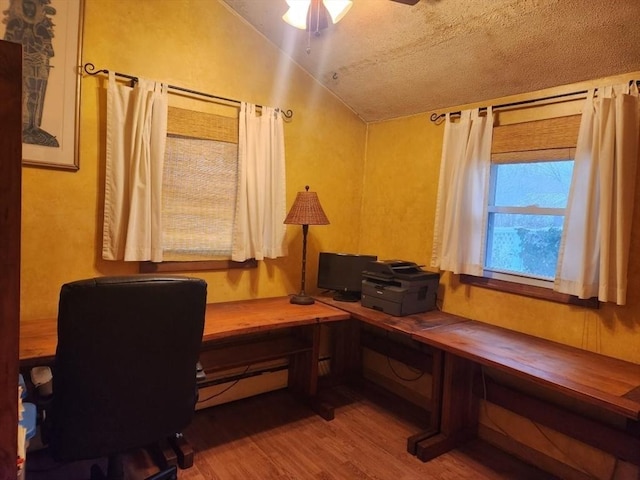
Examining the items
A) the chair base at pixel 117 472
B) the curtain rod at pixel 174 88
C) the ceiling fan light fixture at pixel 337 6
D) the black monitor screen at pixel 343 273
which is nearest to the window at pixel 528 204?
the black monitor screen at pixel 343 273

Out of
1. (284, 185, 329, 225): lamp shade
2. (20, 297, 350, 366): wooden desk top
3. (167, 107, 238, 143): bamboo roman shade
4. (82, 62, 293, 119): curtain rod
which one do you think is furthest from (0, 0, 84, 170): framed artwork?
(284, 185, 329, 225): lamp shade

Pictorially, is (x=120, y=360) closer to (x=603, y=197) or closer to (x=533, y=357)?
(x=533, y=357)

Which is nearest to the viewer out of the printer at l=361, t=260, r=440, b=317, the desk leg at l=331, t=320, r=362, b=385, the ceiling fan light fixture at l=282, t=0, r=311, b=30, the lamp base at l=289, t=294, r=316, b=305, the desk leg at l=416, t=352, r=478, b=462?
the ceiling fan light fixture at l=282, t=0, r=311, b=30

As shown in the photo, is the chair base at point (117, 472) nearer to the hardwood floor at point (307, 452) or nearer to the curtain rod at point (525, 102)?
the hardwood floor at point (307, 452)

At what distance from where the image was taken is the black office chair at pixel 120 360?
57.9 inches

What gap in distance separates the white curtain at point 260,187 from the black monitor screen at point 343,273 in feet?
1.25

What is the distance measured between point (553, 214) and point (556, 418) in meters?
1.16

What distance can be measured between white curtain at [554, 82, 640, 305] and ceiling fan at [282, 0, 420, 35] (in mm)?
1164

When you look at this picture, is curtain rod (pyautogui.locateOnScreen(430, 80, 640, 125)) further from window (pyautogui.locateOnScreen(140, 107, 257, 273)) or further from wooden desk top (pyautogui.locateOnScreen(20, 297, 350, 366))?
wooden desk top (pyautogui.locateOnScreen(20, 297, 350, 366))

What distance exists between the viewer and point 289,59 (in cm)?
312

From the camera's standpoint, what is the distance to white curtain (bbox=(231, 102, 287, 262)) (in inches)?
112

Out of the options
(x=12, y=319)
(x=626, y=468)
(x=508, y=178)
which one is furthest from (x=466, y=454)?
(x=12, y=319)

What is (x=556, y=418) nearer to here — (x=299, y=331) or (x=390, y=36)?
(x=299, y=331)

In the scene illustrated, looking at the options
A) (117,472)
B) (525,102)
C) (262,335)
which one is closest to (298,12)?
(525,102)
